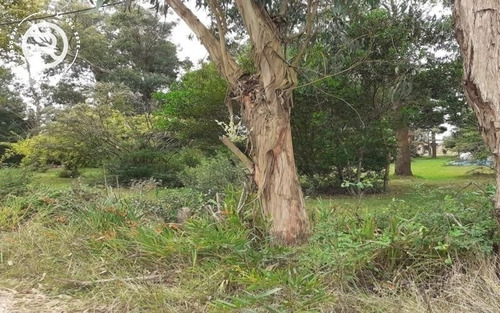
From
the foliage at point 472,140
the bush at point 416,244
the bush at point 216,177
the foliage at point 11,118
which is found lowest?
the bush at point 416,244

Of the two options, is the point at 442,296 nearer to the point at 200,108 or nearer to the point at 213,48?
the point at 213,48

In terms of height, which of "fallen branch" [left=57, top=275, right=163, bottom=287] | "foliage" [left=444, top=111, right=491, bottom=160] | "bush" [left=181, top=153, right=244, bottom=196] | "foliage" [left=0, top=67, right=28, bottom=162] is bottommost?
"fallen branch" [left=57, top=275, right=163, bottom=287]

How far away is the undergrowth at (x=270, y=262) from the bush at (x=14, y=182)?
1939 mm

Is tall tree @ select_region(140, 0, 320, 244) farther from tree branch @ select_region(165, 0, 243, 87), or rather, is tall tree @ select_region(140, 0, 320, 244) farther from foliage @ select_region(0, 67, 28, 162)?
foliage @ select_region(0, 67, 28, 162)

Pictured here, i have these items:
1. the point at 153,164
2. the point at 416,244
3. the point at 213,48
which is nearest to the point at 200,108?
the point at 153,164

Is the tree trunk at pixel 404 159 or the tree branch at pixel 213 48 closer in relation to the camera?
the tree branch at pixel 213 48

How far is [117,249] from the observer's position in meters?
3.77

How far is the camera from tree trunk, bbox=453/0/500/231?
2535 mm

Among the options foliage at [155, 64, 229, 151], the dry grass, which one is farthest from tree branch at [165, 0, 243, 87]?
foliage at [155, 64, 229, 151]

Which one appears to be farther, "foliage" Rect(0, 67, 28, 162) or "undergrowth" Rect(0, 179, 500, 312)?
"foliage" Rect(0, 67, 28, 162)

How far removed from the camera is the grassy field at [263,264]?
268 cm

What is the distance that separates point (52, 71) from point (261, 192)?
2752cm

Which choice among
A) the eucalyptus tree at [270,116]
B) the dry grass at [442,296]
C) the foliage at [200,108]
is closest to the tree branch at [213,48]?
the eucalyptus tree at [270,116]

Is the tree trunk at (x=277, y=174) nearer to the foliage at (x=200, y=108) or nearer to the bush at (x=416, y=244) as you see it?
the bush at (x=416, y=244)
